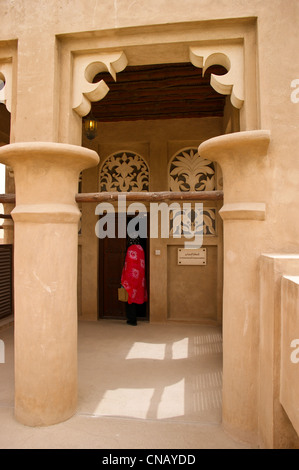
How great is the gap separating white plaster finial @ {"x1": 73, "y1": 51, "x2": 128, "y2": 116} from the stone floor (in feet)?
A: 11.2

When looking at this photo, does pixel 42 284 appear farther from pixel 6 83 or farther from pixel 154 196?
pixel 6 83

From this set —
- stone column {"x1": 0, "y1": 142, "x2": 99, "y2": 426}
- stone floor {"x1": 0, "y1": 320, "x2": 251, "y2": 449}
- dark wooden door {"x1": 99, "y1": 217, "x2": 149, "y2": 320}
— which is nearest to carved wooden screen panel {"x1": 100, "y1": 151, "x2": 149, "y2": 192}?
dark wooden door {"x1": 99, "y1": 217, "x2": 149, "y2": 320}

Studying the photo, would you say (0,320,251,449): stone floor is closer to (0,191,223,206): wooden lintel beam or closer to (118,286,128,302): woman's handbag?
(118,286,128,302): woman's handbag

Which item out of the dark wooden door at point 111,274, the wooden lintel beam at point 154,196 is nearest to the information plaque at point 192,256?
the dark wooden door at point 111,274

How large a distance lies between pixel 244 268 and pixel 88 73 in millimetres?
2787

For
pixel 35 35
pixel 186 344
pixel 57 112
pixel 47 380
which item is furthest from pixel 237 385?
pixel 35 35

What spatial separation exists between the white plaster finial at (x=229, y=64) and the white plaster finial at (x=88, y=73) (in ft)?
2.81

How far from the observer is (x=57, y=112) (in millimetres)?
3926

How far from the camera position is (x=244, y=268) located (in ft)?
11.5

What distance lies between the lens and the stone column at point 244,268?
3.40 m

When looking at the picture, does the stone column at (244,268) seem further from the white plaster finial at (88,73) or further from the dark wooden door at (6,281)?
the dark wooden door at (6,281)

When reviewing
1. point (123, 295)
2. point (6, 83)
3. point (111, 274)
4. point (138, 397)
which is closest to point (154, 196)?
point (6, 83)

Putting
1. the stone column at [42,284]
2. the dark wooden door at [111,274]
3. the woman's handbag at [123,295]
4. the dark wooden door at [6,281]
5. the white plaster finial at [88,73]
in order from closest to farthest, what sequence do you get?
the stone column at [42,284] < the white plaster finial at [88,73] < the woman's handbag at [123,295] < the dark wooden door at [6,281] < the dark wooden door at [111,274]

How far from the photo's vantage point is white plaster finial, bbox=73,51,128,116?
397 centimetres
